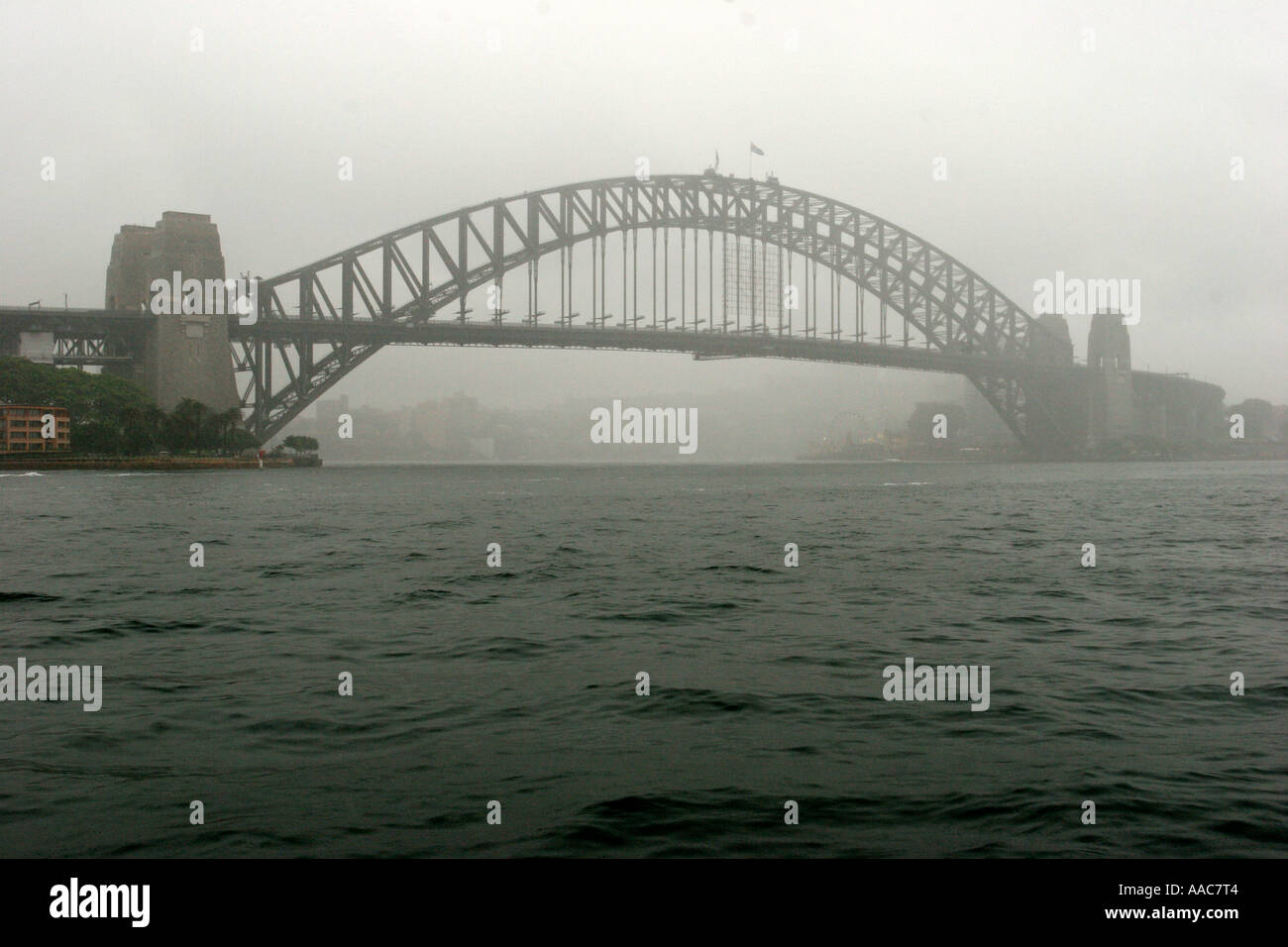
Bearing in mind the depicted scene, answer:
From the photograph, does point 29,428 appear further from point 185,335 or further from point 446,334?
point 446,334

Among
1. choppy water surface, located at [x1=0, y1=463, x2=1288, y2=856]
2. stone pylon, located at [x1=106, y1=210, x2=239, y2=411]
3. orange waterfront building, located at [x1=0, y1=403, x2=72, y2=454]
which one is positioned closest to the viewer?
choppy water surface, located at [x1=0, y1=463, x2=1288, y2=856]

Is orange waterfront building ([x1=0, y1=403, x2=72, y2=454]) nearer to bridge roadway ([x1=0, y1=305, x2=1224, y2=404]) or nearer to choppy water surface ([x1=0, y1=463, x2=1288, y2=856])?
bridge roadway ([x1=0, y1=305, x2=1224, y2=404])

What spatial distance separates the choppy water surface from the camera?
4789mm

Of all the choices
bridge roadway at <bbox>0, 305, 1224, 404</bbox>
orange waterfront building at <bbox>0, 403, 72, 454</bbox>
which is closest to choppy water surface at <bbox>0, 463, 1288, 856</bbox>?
bridge roadway at <bbox>0, 305, 1224, 404</bbox>

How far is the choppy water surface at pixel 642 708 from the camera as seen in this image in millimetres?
4789

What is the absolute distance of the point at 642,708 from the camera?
7090 millimetres

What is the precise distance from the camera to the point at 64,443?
7750cm

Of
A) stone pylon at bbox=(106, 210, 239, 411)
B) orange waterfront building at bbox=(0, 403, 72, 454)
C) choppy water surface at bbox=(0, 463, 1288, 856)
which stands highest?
stone pylon at bbox=(106, 210, 239, 411)

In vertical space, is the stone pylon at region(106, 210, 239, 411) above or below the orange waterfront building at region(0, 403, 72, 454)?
above

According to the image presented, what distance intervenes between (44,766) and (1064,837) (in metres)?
5.09

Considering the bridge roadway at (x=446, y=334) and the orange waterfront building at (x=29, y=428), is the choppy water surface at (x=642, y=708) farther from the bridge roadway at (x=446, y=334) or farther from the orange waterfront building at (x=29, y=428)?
the orange waterfront building at (x=29, y=428)

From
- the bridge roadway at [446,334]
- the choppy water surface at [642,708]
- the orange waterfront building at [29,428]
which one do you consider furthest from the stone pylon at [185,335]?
the choppy water surface at [642,708]
